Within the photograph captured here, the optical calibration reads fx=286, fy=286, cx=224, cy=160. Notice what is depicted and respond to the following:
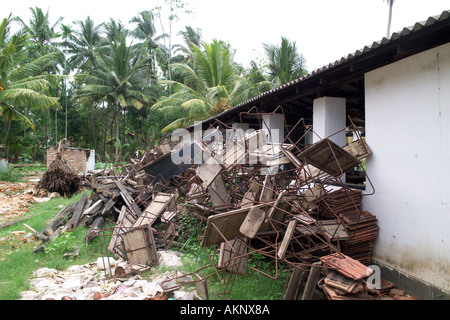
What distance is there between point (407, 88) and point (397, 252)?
2.32m

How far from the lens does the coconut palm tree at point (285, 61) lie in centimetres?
1667

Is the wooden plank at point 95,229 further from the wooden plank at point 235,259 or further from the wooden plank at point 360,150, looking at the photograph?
the wooden plank at point 360,150

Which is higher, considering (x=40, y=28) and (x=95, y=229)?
(x=40, y=28)

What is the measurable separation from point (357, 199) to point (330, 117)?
1.95 meters

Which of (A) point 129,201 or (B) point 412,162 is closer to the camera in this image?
(B) point 412,162

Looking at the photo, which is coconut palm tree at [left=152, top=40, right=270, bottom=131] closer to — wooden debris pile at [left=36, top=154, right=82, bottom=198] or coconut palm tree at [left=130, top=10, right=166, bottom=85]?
wooden debris pile at [left=36, top=154, right=82, bottom=198]

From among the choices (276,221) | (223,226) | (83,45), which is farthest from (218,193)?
(83,45)

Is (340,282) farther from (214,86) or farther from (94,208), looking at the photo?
(214,86)

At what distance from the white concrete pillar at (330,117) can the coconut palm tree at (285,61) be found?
437 inches

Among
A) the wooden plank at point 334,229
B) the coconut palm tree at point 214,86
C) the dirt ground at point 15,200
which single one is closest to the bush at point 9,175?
the dirt ground at point 15,200

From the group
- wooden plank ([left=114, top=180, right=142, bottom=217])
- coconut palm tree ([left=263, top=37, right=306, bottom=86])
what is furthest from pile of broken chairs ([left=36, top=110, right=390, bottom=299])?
coconut palm tree ([left=263, top=37, right=306, bottom=86])

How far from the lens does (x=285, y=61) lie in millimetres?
16828

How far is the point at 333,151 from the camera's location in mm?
3953

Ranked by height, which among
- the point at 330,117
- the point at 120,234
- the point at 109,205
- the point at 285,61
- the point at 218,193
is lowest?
the point at 120,234
